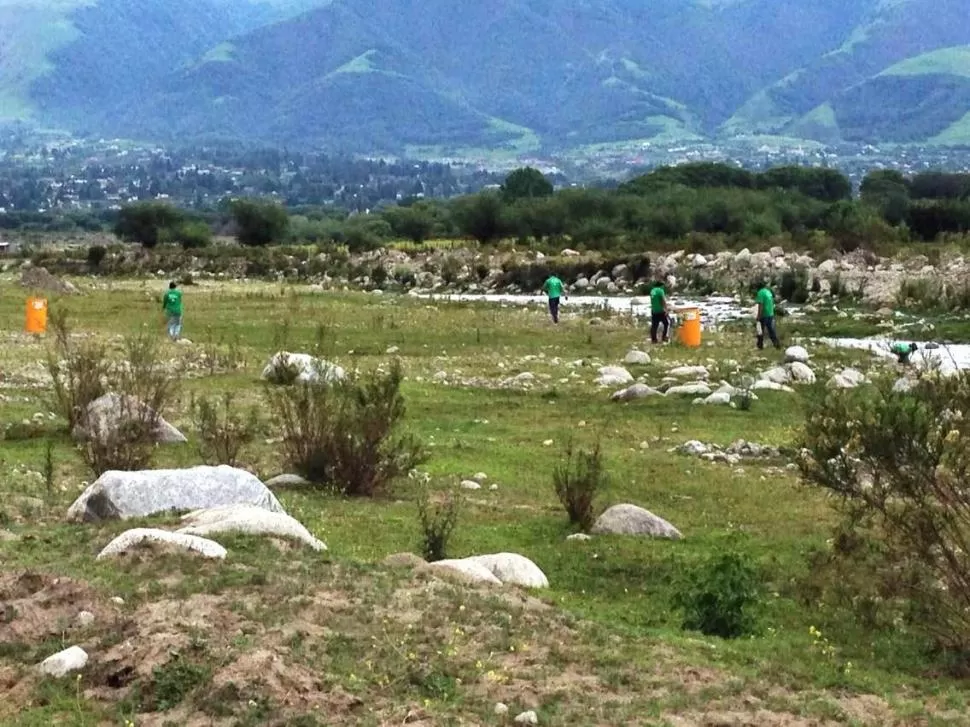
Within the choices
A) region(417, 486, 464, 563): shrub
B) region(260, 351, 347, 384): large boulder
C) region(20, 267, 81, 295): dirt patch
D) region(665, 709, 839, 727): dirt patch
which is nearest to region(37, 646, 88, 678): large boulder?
region(665, 709, 839, 727): dirt patch

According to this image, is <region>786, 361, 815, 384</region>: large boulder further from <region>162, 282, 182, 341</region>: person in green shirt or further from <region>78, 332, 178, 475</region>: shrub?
<region>162, 282, 182, 341</region>: person in green shirt

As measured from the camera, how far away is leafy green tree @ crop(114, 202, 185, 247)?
94.4m

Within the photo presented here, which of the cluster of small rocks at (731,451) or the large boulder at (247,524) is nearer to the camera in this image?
the large boulder at (247,524)

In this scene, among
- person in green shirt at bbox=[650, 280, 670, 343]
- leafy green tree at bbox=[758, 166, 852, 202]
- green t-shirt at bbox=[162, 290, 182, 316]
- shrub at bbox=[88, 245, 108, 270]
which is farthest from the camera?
leafy green tree at bbox=[758, 166, 852, 202]

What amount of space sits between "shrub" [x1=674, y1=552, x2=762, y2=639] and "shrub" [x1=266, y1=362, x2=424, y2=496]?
5327 millimetres

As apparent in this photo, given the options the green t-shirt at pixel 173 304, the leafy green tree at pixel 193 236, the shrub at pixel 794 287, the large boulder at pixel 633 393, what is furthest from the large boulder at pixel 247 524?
the leafy green tree at pixel 193 236

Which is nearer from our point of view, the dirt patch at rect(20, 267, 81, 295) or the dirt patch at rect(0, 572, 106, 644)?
the dirt patch at rect(0, 572, 106, 644)

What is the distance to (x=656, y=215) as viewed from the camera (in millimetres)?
76062

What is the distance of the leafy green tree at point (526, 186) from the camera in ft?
326

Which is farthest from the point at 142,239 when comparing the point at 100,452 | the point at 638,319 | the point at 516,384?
the point at 100,452

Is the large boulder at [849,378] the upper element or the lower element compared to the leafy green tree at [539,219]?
lower

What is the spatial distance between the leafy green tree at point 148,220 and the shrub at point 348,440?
8016 cm

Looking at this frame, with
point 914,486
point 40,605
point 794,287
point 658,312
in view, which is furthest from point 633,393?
point 794,287

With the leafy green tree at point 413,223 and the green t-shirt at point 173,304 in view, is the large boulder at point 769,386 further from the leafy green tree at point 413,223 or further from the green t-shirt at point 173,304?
the leafy green tree at point 413,223
